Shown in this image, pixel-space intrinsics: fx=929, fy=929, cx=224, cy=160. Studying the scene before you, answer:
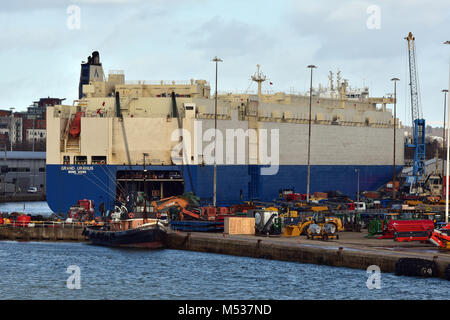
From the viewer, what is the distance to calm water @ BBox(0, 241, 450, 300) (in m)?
46.6

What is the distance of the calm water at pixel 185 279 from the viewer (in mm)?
46594

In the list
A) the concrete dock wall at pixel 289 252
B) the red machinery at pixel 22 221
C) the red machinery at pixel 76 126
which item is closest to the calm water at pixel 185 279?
the concrete dock wall at pixel 289 252

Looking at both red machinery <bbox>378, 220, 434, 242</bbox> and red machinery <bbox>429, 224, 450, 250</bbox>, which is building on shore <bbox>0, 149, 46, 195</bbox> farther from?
red machinery <bbox>429, 224, 450, 250</bbox>

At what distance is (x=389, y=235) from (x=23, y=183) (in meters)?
89.5

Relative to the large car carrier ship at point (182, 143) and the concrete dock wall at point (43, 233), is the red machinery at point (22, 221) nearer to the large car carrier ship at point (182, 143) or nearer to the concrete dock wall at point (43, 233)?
the concrete dock wall at point (43, 233)

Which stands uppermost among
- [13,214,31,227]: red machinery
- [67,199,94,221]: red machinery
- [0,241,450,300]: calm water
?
[67,199,94,221]: red machinery

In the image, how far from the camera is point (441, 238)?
54.5 m

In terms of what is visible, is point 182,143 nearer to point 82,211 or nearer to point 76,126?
point 76,126

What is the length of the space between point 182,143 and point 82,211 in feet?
44.3

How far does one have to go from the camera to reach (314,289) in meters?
47.8

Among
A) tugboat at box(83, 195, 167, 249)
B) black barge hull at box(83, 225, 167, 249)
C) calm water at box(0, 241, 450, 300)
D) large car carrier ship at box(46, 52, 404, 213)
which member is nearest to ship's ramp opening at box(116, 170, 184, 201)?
large car carrier ship at box(46, 52, 404, 213)

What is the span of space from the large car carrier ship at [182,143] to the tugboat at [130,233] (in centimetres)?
609

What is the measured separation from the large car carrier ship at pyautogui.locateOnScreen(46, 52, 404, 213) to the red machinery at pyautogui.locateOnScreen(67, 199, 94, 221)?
1.85 meters

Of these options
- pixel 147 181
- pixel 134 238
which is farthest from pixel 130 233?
pixel 147 181
